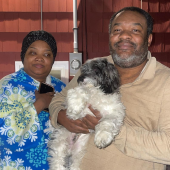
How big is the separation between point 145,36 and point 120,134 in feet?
3.22

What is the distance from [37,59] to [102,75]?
0.81 m

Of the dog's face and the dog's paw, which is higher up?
the dog's face

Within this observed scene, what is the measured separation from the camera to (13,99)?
98.3 inches

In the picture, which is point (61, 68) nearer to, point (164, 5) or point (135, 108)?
point (164, 5)

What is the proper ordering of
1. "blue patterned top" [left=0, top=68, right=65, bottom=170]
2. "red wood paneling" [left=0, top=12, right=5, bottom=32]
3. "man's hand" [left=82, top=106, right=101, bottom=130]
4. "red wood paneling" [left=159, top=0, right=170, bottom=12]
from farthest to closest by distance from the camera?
"red wood paneling" [left=159, top=0, right=170, bottom=12], "red wood paneling" [left=0, top=12, right=5, bottom=32], "blue patterned top" [left=0, top=68, right=65, bottom=170], "man's hand" [left=82, top=106, right=101, bottom=130]

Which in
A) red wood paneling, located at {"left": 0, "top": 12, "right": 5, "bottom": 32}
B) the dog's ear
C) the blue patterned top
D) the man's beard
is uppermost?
red wood paneling, located at {"left": 0, "top": 12, "right": 5, "bottom": 32}

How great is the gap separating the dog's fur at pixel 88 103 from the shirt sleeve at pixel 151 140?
26 cm

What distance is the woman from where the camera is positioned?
2.39m

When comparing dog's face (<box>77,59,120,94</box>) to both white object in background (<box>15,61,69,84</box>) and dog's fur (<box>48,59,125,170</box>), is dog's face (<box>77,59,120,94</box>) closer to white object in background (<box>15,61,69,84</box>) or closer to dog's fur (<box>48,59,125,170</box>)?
dog's fur (<box>48,59,125,170</box>)

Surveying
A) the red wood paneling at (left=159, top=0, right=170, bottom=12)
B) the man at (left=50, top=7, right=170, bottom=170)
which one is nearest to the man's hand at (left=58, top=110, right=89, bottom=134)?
the man at (left=50, top=7, right=170, bottom=170)

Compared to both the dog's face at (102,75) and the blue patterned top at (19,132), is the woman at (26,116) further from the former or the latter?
the dog's face at (102,75)

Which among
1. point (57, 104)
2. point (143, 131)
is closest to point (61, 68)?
point (57, 104)

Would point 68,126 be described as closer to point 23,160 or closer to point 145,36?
point 23,160

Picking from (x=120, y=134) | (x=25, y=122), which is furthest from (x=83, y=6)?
(x=120, y=134)
